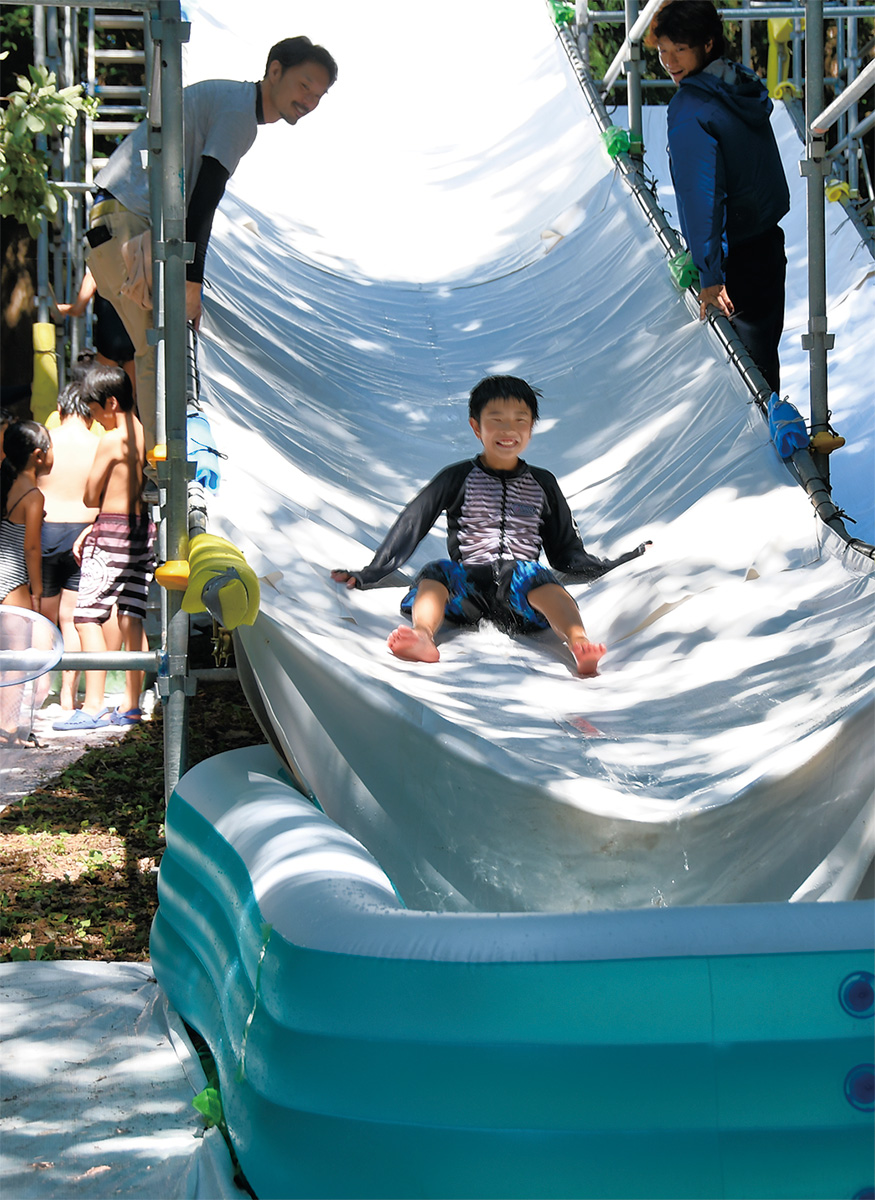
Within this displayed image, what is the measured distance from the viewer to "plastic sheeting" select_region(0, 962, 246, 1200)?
1727 millimetres

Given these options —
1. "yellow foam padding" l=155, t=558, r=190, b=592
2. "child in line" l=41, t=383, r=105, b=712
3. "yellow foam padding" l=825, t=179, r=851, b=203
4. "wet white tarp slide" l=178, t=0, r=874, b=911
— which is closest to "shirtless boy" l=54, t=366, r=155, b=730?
"child in line" l=41, t=383, r=105, b=712

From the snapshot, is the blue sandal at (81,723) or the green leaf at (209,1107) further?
the blue sandal at (81,723)

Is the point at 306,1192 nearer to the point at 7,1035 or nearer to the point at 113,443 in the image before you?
the point at 7,1035

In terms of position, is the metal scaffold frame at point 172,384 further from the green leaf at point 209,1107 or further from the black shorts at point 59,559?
the black shorts at point 59,559

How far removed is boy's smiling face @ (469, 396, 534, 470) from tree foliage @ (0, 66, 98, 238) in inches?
111

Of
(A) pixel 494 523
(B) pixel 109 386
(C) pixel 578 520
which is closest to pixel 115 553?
(B) pixel 109 386

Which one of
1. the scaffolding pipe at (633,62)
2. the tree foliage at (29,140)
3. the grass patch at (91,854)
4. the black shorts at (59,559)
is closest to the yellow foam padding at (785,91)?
the scaffolding pipe at (633,62)

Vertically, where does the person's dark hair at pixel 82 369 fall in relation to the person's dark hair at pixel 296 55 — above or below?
below

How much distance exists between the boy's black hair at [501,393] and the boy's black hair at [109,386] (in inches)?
62.4

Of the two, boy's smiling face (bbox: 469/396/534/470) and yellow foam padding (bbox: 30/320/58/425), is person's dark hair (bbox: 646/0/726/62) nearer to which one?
boy's smiling face (bbox: 469/396/534/470)

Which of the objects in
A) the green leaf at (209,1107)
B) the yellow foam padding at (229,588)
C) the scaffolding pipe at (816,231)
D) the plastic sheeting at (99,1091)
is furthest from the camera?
the scaffolding pipe at (816,231)

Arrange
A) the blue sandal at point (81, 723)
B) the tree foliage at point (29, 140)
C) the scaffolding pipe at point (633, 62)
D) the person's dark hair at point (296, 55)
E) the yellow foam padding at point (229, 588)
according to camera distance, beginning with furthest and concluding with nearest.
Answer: the tree foliage at point (29, 140), the scaffolding pipe at point (633, 62), the blue sandal at point (81, 723), the person's dark hair at point (296, 55), the yellow foam padding at point (229, 588)

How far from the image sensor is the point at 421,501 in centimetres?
311

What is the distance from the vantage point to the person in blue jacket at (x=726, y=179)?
3.87 metres
